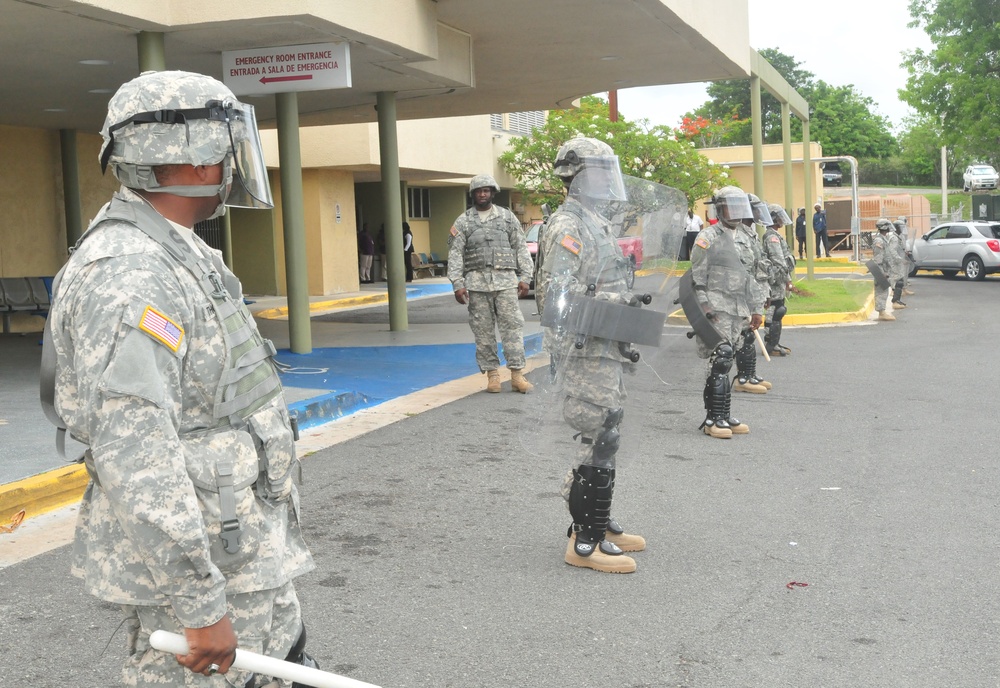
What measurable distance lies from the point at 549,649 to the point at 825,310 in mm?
14848

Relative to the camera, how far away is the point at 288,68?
1084cm

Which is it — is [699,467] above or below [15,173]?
below

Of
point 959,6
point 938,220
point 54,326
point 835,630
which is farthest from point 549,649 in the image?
point 938,220

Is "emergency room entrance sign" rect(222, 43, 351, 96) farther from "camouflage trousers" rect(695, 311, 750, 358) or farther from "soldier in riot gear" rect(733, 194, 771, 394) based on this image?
"camouflage trousers" rect(695, 311, 750, 358)

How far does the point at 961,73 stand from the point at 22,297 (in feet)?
84.4

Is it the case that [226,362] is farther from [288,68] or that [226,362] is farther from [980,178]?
[980,178]

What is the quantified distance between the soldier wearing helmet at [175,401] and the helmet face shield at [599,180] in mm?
2763

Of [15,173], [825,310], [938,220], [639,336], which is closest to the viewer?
[639,336]

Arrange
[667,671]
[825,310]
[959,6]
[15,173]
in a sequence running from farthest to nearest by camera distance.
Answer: [959,6] → [825,310] → [15,173] → [667,671]

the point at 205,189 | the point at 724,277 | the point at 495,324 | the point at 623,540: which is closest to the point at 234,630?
the point at 205,189

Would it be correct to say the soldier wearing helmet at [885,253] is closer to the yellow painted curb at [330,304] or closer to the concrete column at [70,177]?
the yellow painted curb at [330,304]

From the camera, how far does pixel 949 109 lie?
31484mm

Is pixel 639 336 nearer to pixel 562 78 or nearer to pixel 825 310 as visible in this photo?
pixel 562 78

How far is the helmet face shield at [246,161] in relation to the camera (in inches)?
99.5
